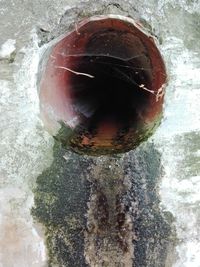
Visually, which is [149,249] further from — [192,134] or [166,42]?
[166,42]

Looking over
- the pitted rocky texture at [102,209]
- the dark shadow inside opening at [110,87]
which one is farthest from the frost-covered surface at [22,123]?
the dark shadow inside opening at [110,87]

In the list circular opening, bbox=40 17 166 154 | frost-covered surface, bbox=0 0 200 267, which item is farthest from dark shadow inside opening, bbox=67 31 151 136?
frost-covered surface, bbox=0 0 200 267

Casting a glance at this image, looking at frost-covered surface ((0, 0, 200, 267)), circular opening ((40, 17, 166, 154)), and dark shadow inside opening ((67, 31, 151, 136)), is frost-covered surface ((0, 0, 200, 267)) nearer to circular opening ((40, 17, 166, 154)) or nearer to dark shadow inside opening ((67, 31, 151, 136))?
circular opening ((40, 17, 166, 154))

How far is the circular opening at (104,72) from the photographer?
227cm

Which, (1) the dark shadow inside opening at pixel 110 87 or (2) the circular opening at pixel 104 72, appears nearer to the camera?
(2) the circular opening at pixel 104 72

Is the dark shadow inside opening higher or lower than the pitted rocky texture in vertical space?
higher

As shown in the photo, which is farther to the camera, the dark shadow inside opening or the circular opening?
the dark shadow inside opening

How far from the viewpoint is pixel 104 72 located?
282 cm

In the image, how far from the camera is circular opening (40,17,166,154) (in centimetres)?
227

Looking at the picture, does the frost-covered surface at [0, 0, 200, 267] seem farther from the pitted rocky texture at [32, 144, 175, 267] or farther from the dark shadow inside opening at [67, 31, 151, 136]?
the dark shadow inside opening at [67, 31, 151, 136]

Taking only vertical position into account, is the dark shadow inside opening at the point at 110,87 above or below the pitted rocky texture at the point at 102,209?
above

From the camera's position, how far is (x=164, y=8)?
2.36m

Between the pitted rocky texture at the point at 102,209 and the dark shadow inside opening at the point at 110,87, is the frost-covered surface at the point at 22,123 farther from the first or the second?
the dark shadow inside opening at the point at 110,87

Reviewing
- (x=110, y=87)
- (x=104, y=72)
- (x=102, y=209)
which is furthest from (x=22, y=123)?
(x=110, y=87)
